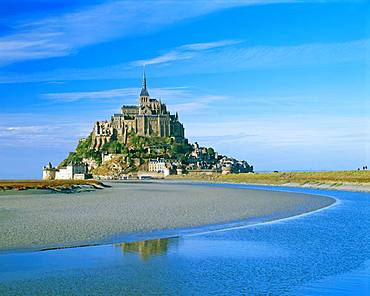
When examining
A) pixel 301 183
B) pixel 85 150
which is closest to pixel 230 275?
pixel 301 183

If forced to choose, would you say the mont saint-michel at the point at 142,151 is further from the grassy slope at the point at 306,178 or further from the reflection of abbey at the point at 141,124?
the grassy slope at the point at 306,178

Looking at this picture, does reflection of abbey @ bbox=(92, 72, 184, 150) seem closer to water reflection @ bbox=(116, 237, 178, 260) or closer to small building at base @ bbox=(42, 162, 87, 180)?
small building at base @ bbox=(42, 162, 87, 180)

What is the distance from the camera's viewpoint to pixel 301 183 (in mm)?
80812

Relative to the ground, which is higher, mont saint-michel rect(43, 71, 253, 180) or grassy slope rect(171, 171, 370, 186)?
mont saint-michel rect(43, 71, 253, 180)

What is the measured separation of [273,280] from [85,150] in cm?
16699

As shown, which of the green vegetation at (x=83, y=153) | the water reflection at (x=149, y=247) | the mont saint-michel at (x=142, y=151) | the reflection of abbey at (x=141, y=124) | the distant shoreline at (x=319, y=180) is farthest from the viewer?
the green vegetation at (x=83, y=153)

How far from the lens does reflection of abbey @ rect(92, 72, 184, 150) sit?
165m

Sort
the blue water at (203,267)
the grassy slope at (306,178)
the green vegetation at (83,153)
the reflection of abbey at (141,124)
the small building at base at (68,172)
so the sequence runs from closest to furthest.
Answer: the blue water at (203,267), the grassy slope at (306,178), the small building at base at (68,172), the reflection of abbey at (141,124), the green vegetation at (83,153)

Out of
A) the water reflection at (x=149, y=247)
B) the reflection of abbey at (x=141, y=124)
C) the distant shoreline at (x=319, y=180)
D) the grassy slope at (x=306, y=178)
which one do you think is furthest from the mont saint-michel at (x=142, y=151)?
the water reflection at (x=149, y=247)

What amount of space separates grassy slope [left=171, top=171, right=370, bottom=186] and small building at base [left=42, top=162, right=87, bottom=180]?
88.9ft

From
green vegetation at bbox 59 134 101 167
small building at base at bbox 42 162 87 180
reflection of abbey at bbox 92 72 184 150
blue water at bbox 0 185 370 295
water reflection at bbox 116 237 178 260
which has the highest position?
reflection of abbey at bbox 92 72 184 150

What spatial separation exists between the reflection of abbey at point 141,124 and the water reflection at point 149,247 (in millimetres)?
146806

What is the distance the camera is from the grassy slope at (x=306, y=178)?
2736 inches

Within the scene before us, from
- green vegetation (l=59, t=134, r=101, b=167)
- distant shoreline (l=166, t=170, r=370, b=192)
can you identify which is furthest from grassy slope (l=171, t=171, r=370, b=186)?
green vegetation (l=59, t=134, r=101, b=167)
